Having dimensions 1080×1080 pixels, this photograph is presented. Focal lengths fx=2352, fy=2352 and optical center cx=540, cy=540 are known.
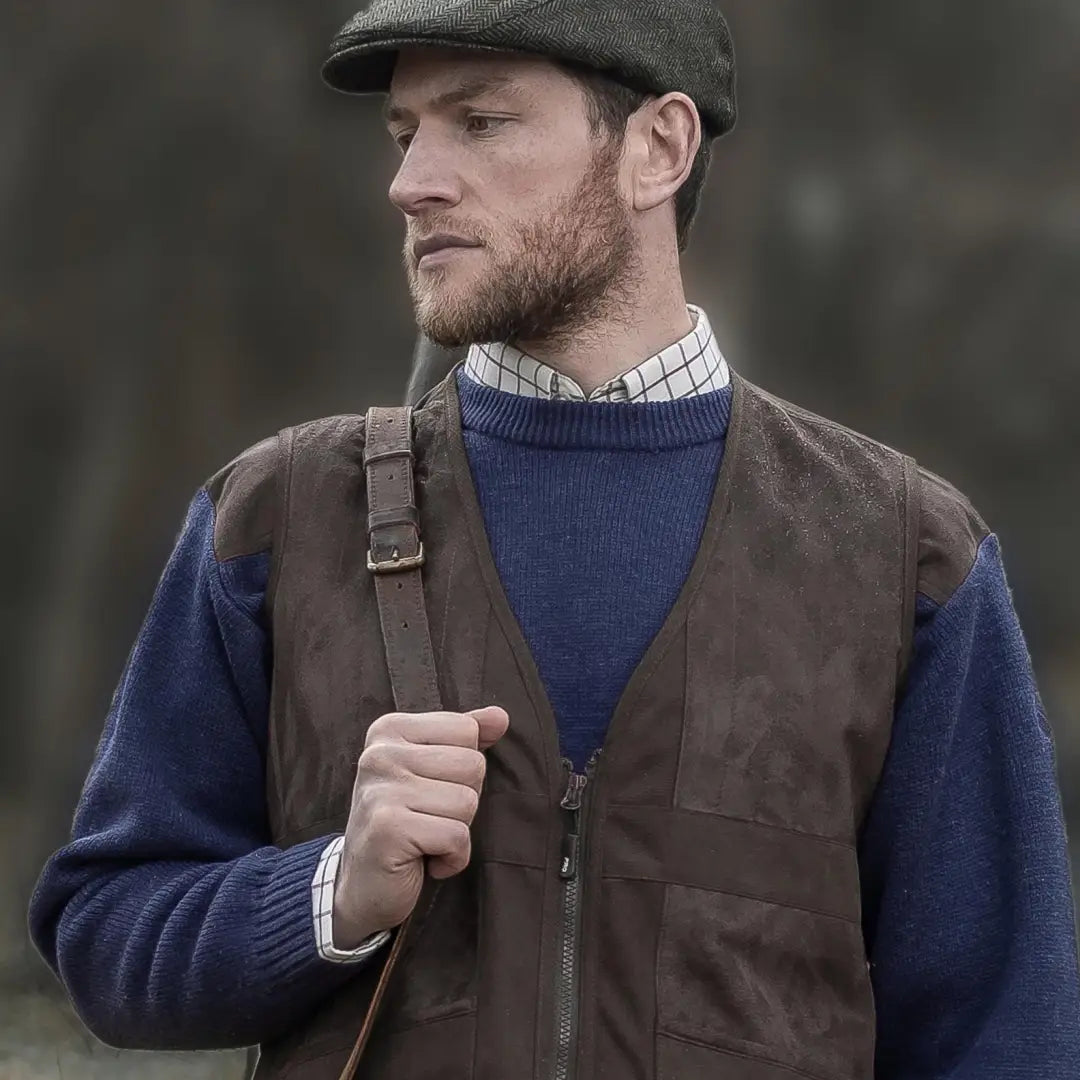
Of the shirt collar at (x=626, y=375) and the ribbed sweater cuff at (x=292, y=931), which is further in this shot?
the shirt collar at (x=626, y=375)

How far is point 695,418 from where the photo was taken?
9.14ft

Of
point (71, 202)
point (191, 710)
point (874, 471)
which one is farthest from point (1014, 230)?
point (191, 710)

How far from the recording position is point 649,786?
256cm

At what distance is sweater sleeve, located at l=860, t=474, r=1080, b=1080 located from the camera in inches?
105

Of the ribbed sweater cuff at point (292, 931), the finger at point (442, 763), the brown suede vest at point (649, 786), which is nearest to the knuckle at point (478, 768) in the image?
the finger at point (442, 763)

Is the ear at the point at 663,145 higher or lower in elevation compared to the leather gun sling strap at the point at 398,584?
higher

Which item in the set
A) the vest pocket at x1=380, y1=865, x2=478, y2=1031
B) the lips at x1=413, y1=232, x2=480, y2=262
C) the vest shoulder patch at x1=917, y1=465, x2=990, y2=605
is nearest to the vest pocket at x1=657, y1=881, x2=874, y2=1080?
the vest pocket at x1=380, y1=865, x2=478, y2=1031

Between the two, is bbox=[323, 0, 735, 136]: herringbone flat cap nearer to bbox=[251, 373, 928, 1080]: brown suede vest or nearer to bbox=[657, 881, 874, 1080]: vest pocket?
bbox=[251, 373, 928, 1080]: brown suede vest

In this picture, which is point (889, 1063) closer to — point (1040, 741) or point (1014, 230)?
point (1040, 741)

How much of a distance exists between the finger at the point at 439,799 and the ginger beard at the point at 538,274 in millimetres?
581

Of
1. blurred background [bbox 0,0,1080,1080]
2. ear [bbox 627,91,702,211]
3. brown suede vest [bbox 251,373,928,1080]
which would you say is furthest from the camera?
blurred background [bbox 0,0,1080,1080]

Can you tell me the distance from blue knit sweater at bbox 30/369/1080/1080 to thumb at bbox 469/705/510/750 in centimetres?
14

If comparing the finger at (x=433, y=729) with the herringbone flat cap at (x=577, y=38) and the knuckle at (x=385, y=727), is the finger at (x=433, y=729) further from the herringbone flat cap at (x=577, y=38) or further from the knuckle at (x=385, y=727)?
the herringbone flat cap at (x=577, y=38)

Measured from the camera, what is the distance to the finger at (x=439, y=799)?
7.93 ft
